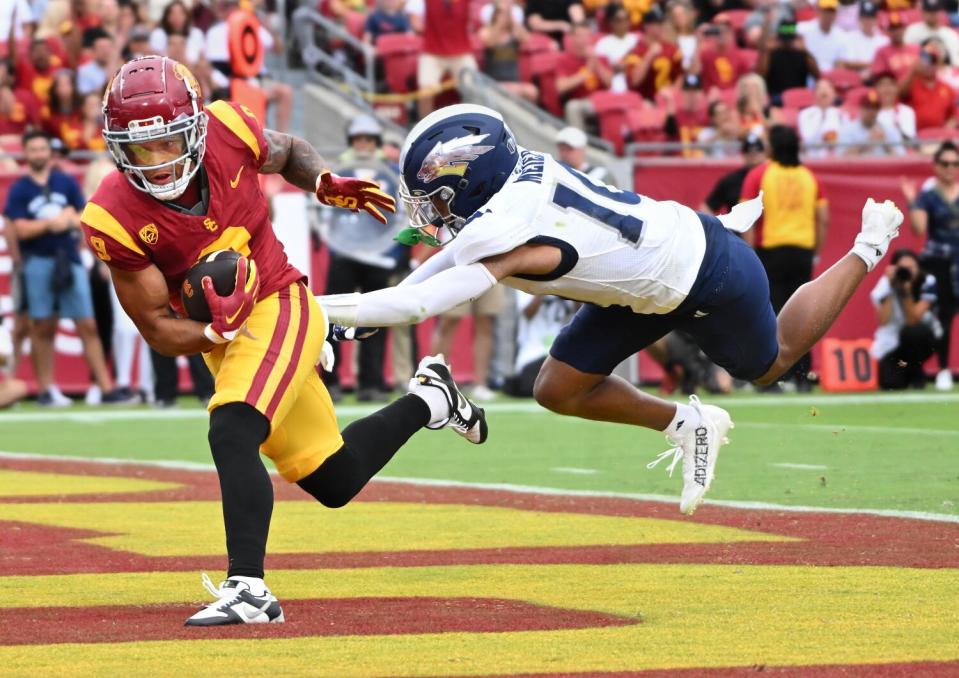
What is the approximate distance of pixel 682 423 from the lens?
7301 mm

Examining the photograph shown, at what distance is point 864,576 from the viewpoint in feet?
18.8

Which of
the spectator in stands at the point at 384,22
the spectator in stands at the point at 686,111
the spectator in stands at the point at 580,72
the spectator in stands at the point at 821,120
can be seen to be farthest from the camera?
the spectator in stands at the point at 384,22

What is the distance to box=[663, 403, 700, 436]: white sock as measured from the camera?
729 centimetres

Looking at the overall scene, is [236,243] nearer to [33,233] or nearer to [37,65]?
[33,233]

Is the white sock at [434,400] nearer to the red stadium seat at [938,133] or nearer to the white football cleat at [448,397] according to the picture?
the white football cleat at [448,397]

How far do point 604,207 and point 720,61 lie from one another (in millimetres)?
12583

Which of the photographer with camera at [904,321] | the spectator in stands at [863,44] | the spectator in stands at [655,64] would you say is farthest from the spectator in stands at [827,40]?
the photographer with camera at [904,321]

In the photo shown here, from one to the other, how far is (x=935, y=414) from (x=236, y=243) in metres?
7.92

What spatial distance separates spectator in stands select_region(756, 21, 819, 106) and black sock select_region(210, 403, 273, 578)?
525 inches

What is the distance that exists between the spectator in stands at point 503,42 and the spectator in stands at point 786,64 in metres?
2.35

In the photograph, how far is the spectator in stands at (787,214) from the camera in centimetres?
1366

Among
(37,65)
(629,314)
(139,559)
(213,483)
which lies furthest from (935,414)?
(37,65)

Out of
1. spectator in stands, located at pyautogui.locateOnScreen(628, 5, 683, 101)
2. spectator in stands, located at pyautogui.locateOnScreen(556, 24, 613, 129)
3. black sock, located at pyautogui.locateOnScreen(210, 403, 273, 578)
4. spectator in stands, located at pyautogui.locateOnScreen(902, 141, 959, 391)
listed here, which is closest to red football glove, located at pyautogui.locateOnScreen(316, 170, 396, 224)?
black sock, located at pyautogui.locateOnScreen(210, 403, 273, 578)

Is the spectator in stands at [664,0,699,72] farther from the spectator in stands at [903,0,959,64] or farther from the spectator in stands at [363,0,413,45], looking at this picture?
the spectator in stands at [363,0,413,45]
